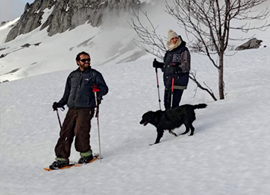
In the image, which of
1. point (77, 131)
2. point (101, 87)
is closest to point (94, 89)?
point (101, 87)

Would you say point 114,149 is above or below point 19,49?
below

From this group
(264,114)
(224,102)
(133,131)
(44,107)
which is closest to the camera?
(264,114)

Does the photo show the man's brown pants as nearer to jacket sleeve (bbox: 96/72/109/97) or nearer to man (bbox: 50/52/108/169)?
man (bbox: 50/52/108/169)

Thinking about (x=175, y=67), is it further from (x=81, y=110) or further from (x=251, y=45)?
(x=251, y=45)

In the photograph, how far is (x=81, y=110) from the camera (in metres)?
6.86

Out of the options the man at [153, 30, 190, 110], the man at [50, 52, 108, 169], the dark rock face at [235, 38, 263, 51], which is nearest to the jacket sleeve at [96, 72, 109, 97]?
the man at [50, 52, 108, 169]

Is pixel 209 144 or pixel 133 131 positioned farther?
pixel 133 131

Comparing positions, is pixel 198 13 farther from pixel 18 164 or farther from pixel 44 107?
pixel 44 107

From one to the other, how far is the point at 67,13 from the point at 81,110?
111 metres

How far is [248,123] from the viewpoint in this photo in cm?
686

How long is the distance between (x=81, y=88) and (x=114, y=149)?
174cm

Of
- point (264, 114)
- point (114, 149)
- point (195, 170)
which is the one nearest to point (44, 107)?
point (114, 149)

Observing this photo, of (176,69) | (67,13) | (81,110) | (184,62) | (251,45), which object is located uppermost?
(67,13)

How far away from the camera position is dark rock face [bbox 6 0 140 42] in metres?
104
